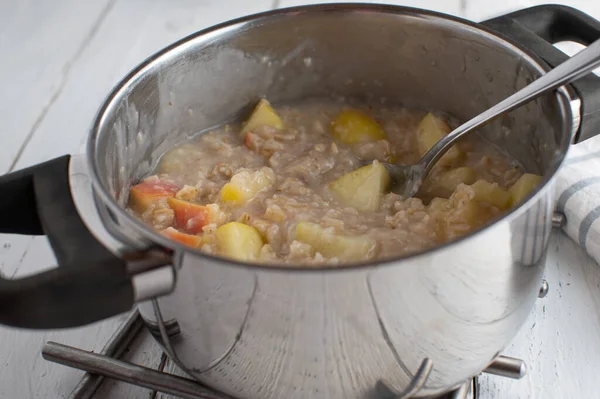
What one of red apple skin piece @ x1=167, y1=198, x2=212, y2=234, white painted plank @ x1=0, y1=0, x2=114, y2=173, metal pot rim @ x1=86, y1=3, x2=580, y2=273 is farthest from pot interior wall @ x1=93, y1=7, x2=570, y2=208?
white painted plank @ x1=0, y1=0, x2=114, y2=173

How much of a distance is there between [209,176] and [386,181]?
0.34 metres

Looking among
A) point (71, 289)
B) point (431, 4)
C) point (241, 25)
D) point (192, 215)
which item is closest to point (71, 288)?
point (71, 289)

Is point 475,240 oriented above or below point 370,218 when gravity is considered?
above

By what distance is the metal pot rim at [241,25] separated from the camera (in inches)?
31.4

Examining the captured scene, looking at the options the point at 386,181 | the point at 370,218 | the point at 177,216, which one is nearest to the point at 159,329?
the point at 177,216

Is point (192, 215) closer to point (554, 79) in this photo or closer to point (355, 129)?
point (355, 129)

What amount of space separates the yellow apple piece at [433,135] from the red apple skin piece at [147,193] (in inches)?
19.2

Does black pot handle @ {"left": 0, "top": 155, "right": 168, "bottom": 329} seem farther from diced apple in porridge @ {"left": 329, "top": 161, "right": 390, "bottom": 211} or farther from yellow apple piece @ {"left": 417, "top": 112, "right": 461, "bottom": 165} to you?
yellow apple piece @ {"left": 417, "top": 112, "right": 461, "bottom": 165}

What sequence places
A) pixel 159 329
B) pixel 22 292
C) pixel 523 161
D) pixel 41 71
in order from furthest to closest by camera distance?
pixel 41 71
pixel 523 161
pixel 159 329
pixel 22 292

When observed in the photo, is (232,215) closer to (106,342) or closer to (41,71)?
(106,342)

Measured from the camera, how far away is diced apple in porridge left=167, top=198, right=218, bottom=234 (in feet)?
4.14

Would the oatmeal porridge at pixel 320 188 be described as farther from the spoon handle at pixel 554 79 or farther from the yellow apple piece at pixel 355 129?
the spoon handle at pixel 554 79

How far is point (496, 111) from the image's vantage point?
1242 millimetres

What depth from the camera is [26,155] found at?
1783 millimetres
